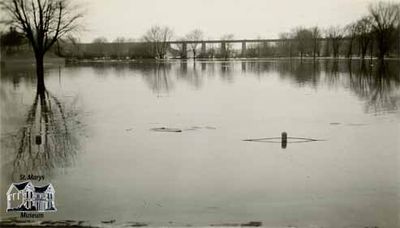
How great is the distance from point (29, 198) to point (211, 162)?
424cm

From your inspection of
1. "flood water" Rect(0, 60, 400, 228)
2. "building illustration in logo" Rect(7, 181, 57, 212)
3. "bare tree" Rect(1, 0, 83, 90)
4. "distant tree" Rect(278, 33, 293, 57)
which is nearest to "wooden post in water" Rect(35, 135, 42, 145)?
"flood water" Rect(0, 60, 400, 228)

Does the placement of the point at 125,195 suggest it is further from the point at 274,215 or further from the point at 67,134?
the point at 67,134

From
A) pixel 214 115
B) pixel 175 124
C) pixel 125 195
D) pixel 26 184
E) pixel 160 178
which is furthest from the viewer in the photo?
pixel 214 115

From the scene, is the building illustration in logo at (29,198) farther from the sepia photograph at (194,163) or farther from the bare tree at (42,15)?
the bare tree at (42,15)

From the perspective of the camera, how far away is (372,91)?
72.5ft

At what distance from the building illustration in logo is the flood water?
0.18m

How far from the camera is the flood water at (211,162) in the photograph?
677 cm

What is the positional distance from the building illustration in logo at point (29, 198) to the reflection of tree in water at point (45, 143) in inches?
60.7

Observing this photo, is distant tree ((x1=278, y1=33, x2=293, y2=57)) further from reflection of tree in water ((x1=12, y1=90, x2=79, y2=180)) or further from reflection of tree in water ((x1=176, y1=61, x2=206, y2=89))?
reflection of tree in water ((x1=12, y1=90, x2=79, y2=180))

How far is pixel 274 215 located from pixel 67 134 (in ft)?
22.8

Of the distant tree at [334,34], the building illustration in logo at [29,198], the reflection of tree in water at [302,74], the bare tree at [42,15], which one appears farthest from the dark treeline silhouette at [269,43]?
the building illustration in logo at [29,198]

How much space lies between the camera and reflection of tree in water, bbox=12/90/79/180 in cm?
877

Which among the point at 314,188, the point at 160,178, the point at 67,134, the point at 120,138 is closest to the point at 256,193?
the point at 314,188

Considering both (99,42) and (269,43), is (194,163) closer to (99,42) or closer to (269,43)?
(99,42)
